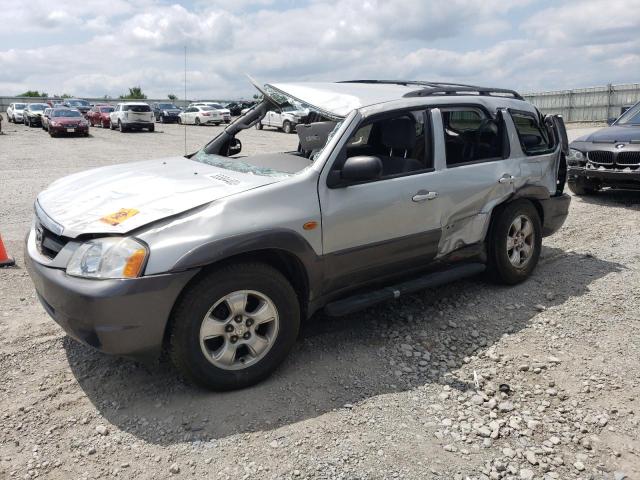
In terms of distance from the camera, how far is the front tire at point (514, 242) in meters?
4.77

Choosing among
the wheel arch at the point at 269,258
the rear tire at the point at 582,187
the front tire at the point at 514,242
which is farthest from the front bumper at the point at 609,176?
the wheel arch at the point at 269,258

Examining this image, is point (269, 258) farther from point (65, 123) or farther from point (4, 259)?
point (65, 123)

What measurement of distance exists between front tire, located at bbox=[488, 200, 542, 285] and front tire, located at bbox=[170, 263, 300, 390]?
221cm

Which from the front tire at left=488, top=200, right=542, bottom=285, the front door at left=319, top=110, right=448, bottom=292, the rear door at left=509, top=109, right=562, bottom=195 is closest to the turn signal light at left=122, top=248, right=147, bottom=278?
the front door at left=319, top=110, right=448, bottom=292

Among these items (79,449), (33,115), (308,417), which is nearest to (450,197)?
(308,417)

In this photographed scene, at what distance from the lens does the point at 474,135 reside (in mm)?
4895

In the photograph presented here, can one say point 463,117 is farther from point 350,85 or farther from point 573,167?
point 573,167

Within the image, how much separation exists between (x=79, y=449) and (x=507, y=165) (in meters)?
3.92

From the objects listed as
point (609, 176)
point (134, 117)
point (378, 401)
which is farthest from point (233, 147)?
point (134, 117)

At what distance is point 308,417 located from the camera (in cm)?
314

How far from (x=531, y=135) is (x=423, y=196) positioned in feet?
5.89

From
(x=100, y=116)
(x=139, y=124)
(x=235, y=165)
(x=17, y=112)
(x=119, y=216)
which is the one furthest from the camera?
(x=17, y=112)

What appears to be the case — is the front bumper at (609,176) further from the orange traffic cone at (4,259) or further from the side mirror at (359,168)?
the orange traffic cone at (4,259)

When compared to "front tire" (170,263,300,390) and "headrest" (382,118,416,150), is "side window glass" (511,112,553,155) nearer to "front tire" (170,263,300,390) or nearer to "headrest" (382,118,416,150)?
"headrest" (382,118,416,150)
